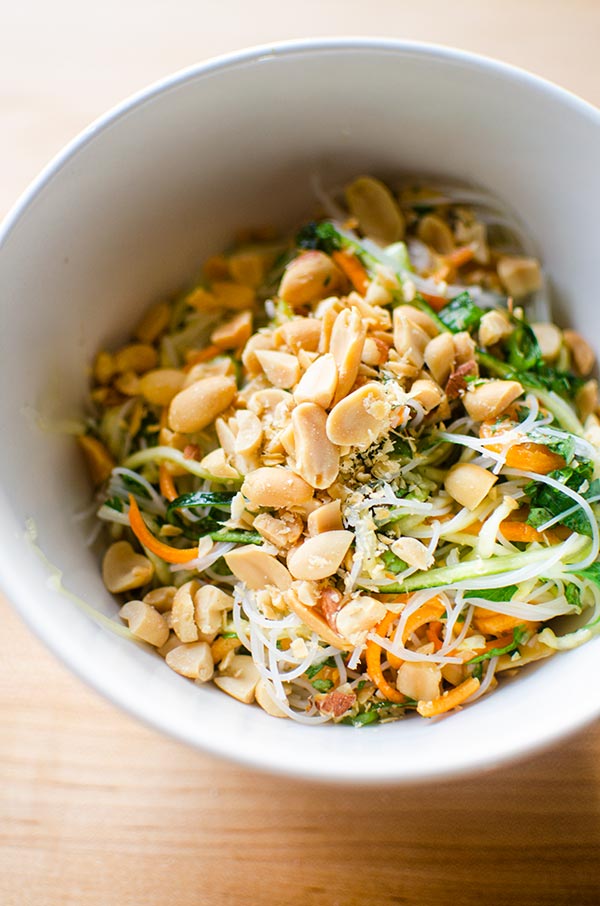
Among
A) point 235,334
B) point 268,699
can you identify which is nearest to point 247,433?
point 235,334

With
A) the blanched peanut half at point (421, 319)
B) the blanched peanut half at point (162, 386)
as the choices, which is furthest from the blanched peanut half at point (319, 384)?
the blanched peanut half at point (162, 386)

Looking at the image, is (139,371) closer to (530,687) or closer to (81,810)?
(81,810)

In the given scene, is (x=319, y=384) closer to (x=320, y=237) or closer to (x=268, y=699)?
(x=320, y=237)

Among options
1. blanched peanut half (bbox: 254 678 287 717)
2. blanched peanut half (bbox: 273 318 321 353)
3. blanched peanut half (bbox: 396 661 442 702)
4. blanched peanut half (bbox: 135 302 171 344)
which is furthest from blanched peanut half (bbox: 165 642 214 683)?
blanched peanut half (bbox: 135 302 171 344)

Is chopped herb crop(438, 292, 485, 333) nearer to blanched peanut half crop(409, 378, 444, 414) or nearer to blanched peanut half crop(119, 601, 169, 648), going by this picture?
blanched peanut half crop(409, 378, 444, 414)

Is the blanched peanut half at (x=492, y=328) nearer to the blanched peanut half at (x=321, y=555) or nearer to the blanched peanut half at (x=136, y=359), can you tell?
the blanched peanut half at (x=321, y=555)

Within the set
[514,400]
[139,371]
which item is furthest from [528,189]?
[139,371]
